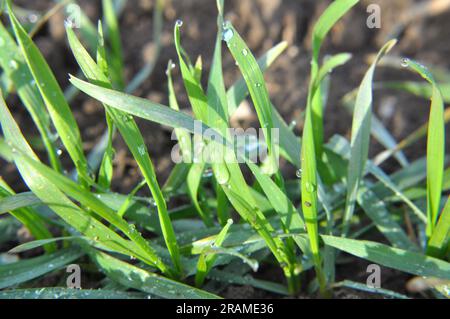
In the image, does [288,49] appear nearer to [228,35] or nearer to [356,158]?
[356,158]

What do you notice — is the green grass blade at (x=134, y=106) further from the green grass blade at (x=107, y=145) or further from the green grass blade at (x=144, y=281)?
the green grass blade at (x=144, y=281)

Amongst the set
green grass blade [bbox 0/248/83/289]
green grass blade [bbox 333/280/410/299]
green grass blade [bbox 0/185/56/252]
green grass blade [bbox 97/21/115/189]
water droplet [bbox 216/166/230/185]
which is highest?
green grass blade [bbox 97/21/115/189]

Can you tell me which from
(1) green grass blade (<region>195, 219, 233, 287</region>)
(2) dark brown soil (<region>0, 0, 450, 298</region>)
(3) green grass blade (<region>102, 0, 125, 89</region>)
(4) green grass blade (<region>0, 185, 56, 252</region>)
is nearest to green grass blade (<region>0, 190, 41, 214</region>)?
(4) green grass blade (<region>0, 185, 56, 252</region>)

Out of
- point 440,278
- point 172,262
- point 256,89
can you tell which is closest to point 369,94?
point 256,89

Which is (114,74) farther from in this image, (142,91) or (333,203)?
(333,203)

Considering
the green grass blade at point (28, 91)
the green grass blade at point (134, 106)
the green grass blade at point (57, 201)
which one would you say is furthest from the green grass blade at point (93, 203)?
the green grass blade at point (28, 91)

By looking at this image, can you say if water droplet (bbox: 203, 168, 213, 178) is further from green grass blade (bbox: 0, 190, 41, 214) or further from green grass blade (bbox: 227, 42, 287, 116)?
green grass blade (bbox: 0, 190, 41, 214)
